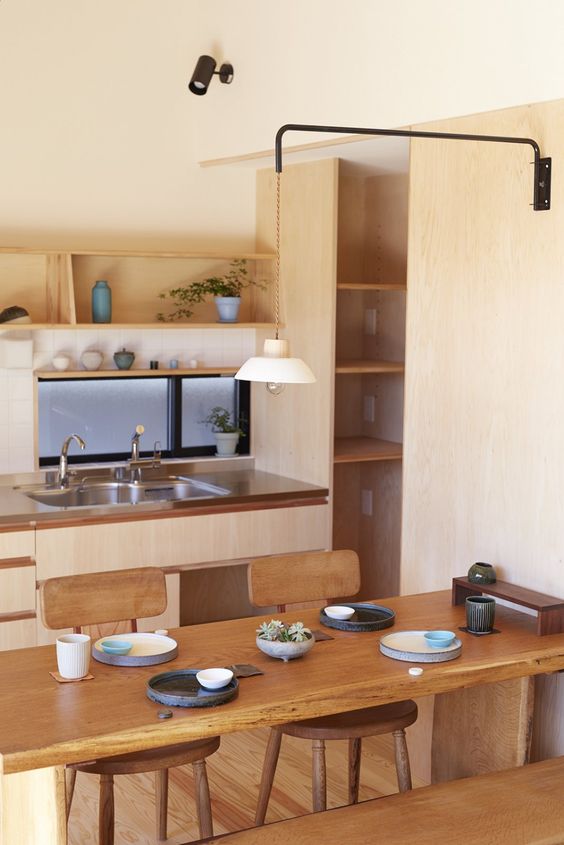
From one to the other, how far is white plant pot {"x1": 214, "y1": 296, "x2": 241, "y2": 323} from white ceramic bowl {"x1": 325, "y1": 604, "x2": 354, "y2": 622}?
238 cm

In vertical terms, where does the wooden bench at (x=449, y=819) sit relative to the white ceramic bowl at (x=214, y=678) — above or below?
below

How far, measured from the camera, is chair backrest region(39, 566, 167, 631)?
11.5ft

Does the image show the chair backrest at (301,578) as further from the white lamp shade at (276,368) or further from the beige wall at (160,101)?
the beige wall at (160,101)

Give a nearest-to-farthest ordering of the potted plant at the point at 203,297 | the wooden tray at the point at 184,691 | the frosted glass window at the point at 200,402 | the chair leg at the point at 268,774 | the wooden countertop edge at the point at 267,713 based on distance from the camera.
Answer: the wooden countertop edge at the point at 267,713 → the wooden tray at the point at 184,691 → the chair leg at the point at 268,774 → the potted plant at the point at 203,297 → the frosted glass window at the point at 200,402

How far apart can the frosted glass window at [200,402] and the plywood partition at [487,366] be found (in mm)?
1770

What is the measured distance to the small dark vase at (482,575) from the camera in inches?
148

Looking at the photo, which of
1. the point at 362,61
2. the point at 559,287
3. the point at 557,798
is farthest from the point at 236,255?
the point at 557,798

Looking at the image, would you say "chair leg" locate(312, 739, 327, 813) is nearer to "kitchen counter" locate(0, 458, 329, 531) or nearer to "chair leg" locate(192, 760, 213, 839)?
A: "chair leg" locate(192, 760, 213, 839)

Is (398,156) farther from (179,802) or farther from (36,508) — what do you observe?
(179,802)

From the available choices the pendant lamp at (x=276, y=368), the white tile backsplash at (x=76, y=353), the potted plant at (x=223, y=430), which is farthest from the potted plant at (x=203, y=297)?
the pendant lamp at (x=276, y=368)

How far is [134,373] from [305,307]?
0.90 meters

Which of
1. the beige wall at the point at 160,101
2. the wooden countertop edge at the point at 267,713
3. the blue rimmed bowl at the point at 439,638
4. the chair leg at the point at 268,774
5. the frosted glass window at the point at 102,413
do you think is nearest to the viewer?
the wooden countertop edge at the point at 267,713

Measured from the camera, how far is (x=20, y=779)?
2.70m

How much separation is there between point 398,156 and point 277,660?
2.72 meters
